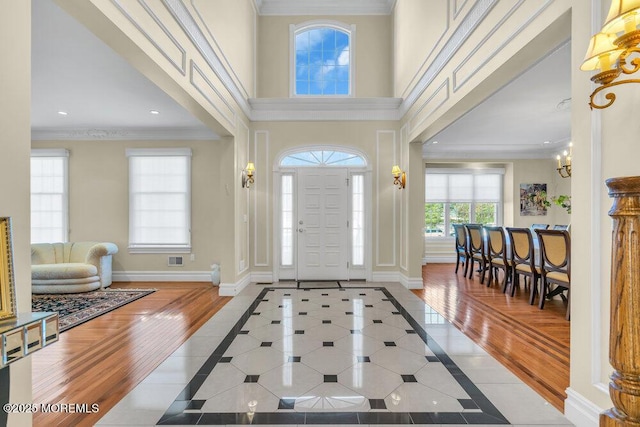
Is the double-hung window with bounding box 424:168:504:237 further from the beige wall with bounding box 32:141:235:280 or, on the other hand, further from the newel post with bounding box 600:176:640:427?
the newel post with bounding box 600:176:640:427

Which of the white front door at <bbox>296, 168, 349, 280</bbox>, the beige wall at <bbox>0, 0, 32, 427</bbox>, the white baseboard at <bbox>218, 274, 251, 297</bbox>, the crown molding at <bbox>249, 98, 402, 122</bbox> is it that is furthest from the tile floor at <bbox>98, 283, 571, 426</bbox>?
the crown molding at <bbox>249, 98, 402, 122</bbox>

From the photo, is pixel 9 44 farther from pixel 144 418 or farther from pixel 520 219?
pixel 520 219

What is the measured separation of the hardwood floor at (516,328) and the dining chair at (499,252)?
1.01 feet

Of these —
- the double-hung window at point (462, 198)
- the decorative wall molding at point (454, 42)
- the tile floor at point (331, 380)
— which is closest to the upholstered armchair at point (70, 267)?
the tile floor at point (331, 380)

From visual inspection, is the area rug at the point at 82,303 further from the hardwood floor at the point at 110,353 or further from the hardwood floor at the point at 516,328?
the hardwood floor at the point at 516,328

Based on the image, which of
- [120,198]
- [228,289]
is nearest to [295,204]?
[228,289]

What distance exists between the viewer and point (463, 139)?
716 centimetres

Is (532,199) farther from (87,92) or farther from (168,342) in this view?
(87,92)

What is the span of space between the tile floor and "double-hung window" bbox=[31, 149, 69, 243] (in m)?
4.22

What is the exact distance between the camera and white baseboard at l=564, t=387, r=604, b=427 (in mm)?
1759

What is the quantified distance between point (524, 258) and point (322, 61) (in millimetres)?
4859

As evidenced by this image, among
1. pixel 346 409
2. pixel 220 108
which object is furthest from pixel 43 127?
pixel 346 409

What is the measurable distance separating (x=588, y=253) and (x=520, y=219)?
7284mm

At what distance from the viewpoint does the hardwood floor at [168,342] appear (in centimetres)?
225
